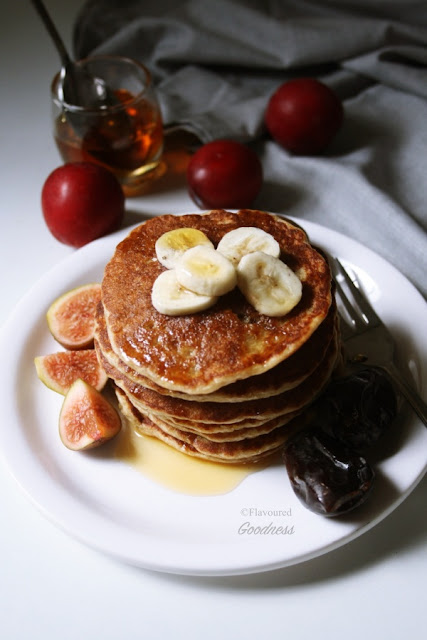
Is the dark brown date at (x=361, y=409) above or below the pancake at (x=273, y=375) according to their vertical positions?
below

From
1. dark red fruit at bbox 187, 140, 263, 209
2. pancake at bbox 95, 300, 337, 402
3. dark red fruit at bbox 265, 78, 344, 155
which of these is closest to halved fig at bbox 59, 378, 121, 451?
pancake at bbox 95, 300, 337, 402

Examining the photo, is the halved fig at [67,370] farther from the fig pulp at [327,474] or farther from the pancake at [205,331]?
the fig pulp at [327,474]

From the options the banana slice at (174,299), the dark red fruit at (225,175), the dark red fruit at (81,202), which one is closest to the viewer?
the banana slice at (174,299)

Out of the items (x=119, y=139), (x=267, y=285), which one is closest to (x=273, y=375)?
(x=267, y=285)

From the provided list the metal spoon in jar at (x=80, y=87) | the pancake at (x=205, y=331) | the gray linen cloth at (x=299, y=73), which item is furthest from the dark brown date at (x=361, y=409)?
the metal spoon in jar at (x=80, y=87)

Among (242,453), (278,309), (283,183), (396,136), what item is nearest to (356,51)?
(396,136)

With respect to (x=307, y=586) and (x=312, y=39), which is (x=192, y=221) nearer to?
(x=307, y=586)

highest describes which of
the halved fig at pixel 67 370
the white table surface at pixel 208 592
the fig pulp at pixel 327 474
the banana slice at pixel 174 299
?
→ the banana slice at pixel 174 299
